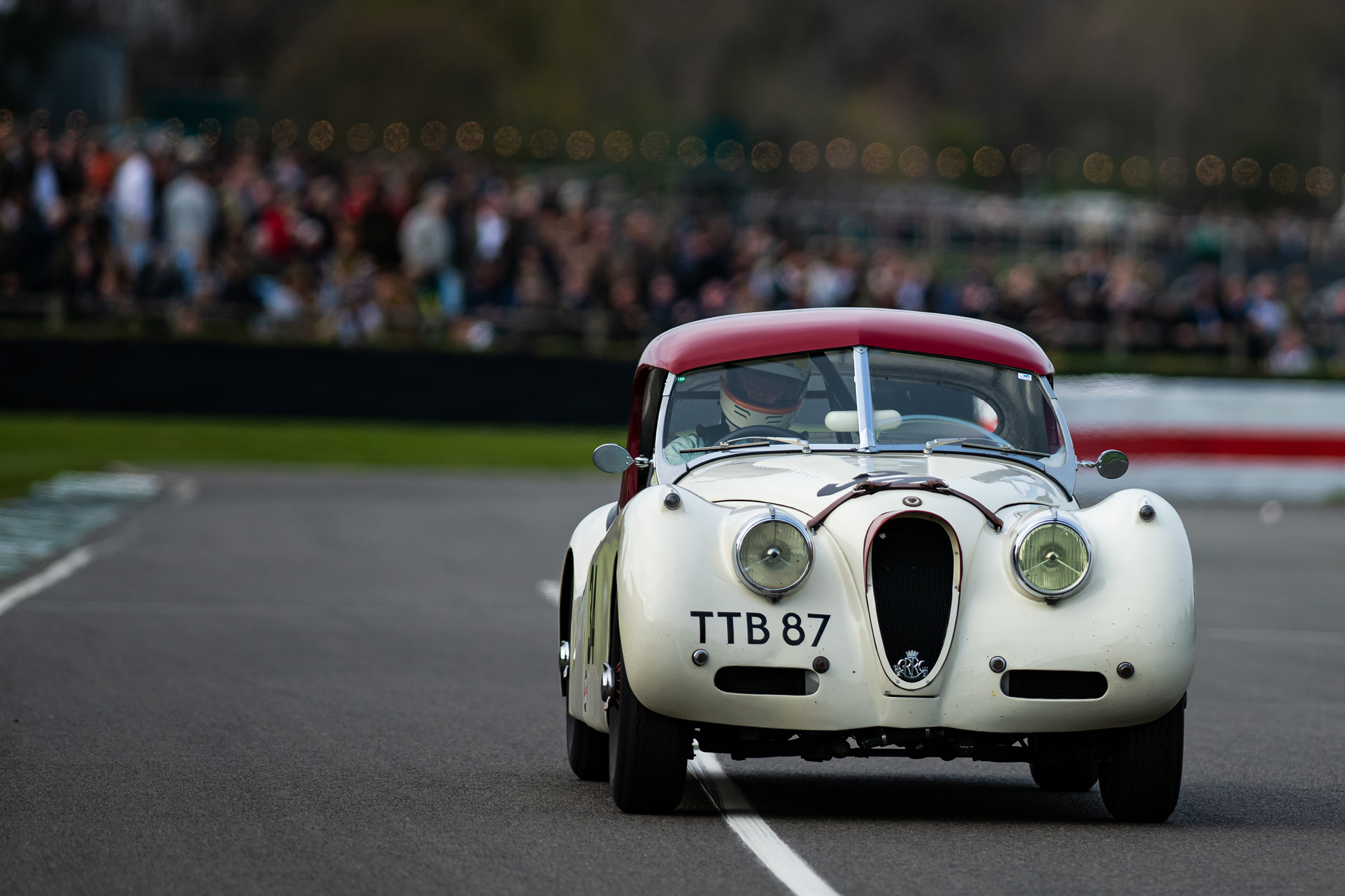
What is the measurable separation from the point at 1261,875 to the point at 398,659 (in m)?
5.98

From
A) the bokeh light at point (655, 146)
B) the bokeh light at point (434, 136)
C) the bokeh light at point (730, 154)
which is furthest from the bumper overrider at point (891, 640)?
the bokeh light at point (655, 146)

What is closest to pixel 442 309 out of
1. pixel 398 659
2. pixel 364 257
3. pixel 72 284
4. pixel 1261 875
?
pixel 364 257

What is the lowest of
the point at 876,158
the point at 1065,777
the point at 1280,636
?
the point at 1280,636

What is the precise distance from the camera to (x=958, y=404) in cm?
786

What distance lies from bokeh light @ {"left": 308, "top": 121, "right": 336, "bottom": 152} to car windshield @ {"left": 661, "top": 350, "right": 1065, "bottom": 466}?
52496 mm

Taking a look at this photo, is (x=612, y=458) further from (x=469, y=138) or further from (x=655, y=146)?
(x=655, y=146)

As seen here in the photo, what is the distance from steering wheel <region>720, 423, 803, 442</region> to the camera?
773 cm

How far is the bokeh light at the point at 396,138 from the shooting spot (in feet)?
184

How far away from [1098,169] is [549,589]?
89.2 metres

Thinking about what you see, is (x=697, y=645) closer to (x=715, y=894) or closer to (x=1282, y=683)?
(x=715, y=894)

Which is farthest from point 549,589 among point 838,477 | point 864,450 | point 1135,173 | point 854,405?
point 1135,173

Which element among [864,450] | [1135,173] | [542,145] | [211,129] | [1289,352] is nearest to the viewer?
[864,450]

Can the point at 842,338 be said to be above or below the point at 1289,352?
above

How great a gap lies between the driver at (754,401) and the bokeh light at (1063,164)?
335ft
